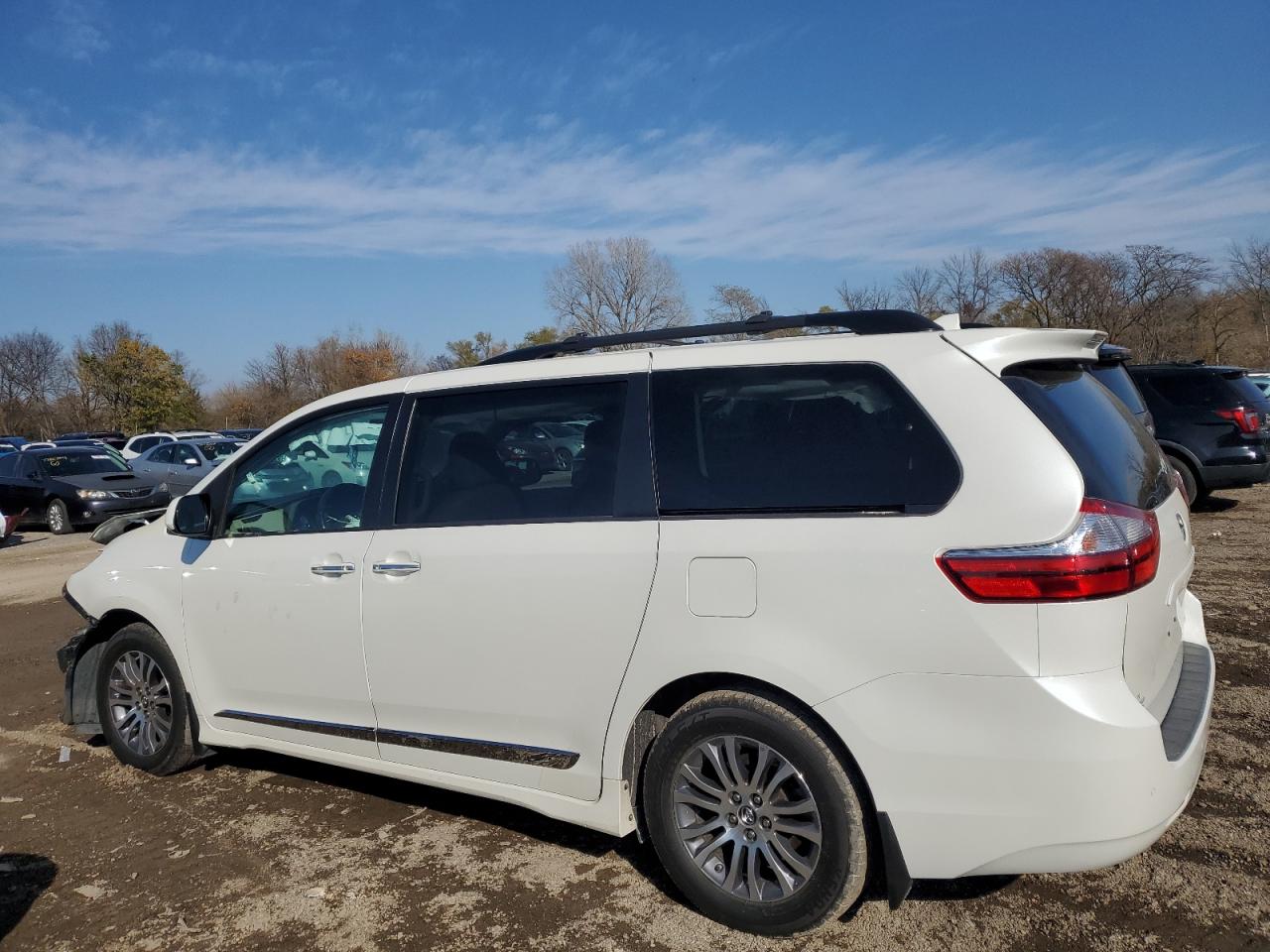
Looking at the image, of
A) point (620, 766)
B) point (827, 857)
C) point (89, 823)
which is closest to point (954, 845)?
point (827, 857)

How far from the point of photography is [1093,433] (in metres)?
2.92

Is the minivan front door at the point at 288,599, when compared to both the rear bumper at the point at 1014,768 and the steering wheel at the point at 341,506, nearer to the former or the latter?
the steering wheel at the point at 341,506

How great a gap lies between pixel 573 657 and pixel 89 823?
2.65 metres

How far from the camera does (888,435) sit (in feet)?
9.39

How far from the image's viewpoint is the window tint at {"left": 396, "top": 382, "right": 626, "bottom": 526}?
3.37 metres

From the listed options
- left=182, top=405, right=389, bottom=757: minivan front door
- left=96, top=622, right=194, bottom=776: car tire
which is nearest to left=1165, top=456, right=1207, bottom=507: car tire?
left=182, top=405, right=389, bottom=757: minivan front door

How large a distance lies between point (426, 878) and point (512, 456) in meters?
1.64

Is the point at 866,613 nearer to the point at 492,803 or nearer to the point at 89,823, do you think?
the point at 492,803

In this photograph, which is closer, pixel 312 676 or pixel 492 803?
pixel 312 676

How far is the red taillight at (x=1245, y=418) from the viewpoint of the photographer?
35.0 ft

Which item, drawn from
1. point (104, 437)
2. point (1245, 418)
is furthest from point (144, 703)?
point (104, 437)

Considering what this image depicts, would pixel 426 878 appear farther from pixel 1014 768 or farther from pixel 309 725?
pixel 1014 768

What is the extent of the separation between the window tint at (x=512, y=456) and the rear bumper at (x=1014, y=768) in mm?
1184

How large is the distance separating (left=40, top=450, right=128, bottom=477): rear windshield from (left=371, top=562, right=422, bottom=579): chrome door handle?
52.4 ft
